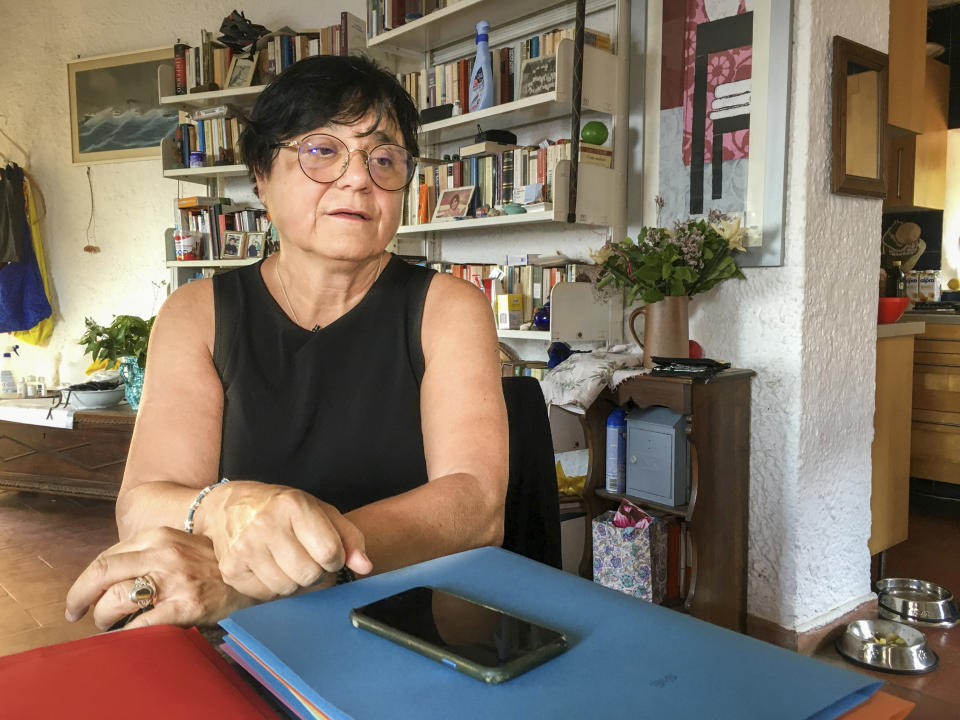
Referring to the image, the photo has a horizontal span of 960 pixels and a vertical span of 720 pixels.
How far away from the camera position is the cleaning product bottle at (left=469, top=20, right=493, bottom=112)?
9.45ft

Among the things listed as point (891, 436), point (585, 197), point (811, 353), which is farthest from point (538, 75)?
point (891, 436)

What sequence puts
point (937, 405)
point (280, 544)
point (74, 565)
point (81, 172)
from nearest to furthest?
1. point (280, 544)
2. point (74, 565)
3. point (937, 405)
4. point (81, 172)

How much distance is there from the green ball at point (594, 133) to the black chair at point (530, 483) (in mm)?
1603

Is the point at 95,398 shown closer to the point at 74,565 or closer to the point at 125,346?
the point at 125,346

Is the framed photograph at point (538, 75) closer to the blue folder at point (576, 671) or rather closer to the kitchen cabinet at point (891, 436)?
the kitchen cabinet at point (891, 436)

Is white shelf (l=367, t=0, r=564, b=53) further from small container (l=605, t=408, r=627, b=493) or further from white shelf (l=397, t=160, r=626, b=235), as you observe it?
small container (l=605, t=408, r=627, b=493)

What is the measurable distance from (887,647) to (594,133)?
195cm

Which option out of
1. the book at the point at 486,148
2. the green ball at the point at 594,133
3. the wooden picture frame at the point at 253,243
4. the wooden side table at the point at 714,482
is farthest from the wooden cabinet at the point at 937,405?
the wooden picture frame at the point at 253,243

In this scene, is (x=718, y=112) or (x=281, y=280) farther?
(x=718, y=112)

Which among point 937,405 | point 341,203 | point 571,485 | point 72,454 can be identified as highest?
point 341,203

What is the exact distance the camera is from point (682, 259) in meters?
2.36

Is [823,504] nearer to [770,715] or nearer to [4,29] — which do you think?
[770,715]

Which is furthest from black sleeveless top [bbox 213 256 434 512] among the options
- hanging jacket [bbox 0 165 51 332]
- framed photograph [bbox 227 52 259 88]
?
hanging jacket [bbox 0 165 51 332]

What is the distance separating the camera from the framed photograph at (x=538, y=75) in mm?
2689
